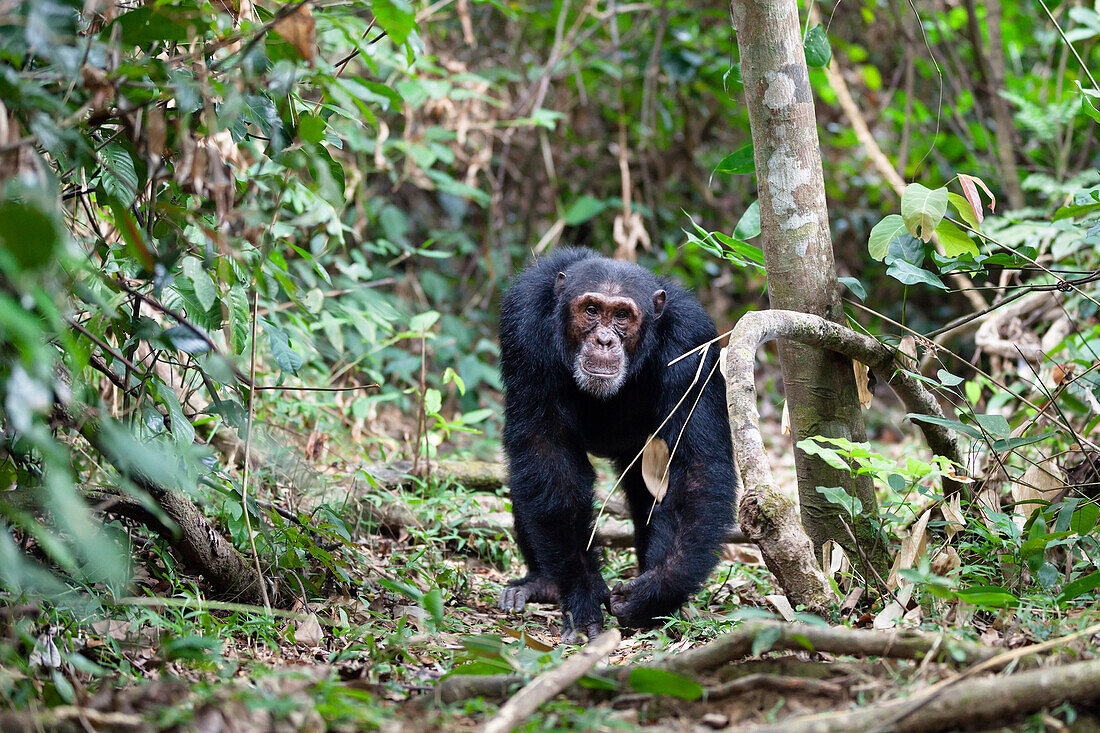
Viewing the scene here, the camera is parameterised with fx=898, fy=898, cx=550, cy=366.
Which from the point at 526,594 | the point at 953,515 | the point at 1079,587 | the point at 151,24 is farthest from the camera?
the point at 526,594

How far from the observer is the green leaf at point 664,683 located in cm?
214

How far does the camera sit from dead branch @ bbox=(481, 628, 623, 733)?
6.17ft

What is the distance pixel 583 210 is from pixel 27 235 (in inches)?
275

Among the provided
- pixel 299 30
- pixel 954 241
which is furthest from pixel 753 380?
pixel 299 30

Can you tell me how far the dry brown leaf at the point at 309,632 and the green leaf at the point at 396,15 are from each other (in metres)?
1.99

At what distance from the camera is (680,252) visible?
8.82 m

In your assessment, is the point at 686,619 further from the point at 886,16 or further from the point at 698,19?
the point at 886,16

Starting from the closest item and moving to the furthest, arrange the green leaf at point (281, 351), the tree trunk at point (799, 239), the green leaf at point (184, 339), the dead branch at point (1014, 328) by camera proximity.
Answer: the green leaf at point (184, 339) < the green leaf at point (281, 351) < the tree trunk at point (799, 239) < the dead branch at point (1014, 328)

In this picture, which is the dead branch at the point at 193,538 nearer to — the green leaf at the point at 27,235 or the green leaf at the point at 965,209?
the green leaf at the point at 27,235

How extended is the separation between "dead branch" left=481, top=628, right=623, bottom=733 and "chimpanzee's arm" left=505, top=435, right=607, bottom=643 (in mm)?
1683

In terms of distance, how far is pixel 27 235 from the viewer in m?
1.57

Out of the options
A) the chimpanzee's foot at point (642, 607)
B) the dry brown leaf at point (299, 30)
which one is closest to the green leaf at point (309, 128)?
the dry brown leaf at point (299, 30)

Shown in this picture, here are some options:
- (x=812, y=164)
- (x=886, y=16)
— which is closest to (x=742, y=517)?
(x=812, y=164)

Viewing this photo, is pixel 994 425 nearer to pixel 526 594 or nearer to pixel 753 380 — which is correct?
pixel 753 380
